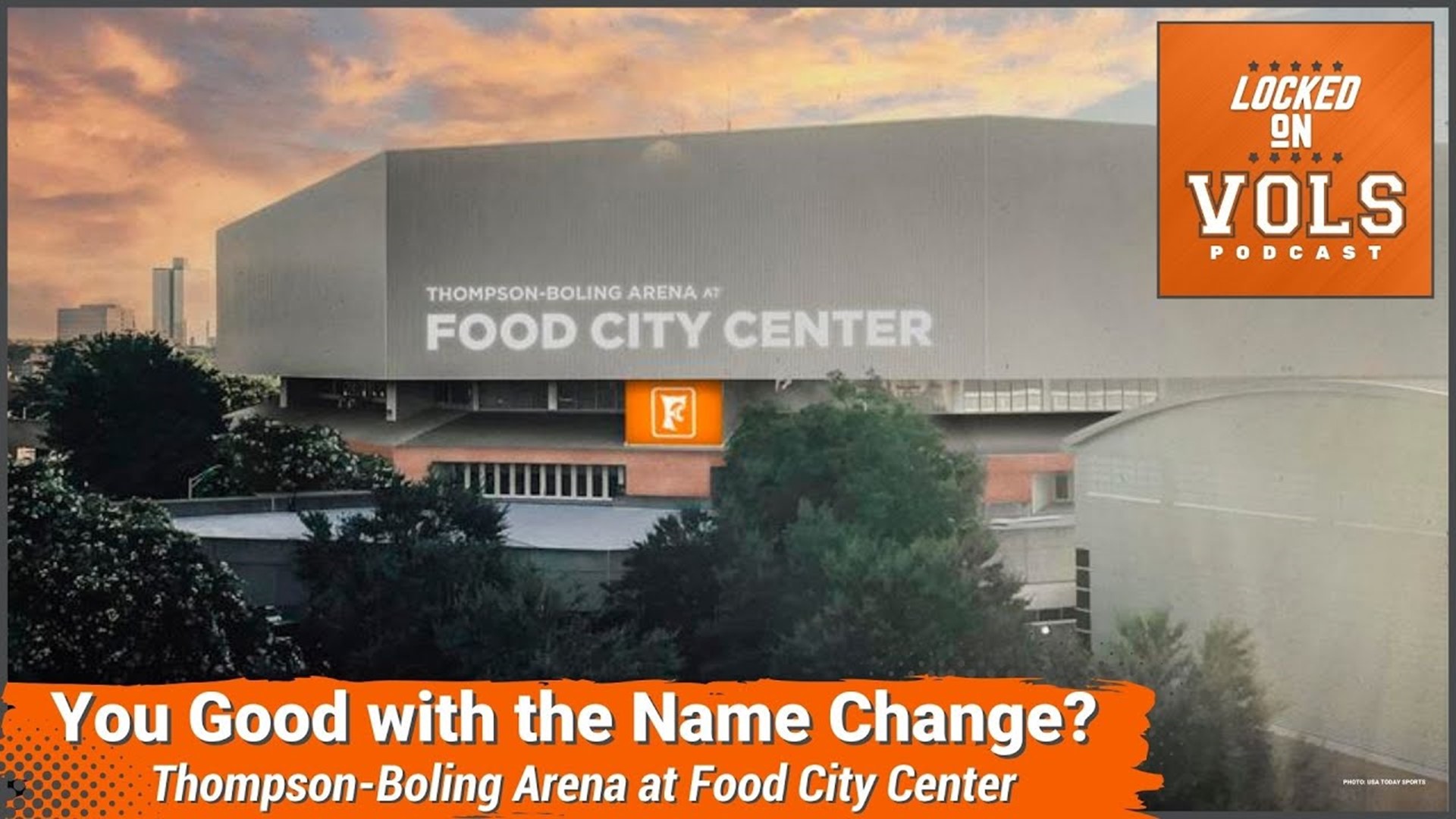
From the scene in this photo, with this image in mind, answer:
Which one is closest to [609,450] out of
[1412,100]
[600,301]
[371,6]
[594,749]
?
[600,301]

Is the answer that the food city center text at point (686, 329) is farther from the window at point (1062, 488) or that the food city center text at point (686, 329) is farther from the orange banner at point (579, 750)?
the orange banner at point (579, 750)

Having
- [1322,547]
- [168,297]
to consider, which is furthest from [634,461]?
[1322,547]

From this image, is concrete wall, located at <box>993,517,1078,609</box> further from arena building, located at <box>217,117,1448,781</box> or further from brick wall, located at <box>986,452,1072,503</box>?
brick wall, located at <box>986,452,1072,503</box>

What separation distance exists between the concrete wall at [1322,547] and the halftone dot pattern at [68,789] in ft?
18.6

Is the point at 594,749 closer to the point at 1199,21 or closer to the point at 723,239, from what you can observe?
the point at 723,239

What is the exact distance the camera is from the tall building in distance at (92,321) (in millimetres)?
8930

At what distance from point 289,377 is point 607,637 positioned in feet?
8.77

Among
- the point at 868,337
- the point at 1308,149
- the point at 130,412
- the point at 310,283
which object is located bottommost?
the point at 130,412

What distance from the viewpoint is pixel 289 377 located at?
948 cm

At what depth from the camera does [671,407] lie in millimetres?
9164

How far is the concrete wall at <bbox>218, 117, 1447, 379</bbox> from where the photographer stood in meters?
9.00

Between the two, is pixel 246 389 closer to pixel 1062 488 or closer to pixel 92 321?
pixel 92 321

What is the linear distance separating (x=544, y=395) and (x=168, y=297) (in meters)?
2.35

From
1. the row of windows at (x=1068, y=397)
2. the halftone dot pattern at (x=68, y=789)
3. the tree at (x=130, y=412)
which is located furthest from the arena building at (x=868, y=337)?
the halftone dot pattern at (x=68, y=789)
